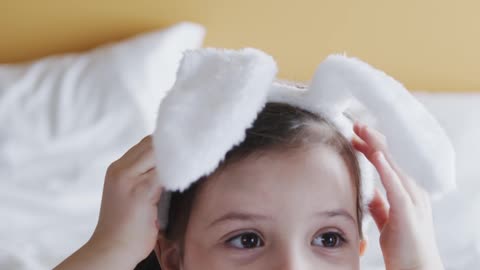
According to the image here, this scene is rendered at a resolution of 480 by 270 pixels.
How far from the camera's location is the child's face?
815 mm

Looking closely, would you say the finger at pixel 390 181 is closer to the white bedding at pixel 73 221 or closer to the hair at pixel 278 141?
the hair at pixel 278 141

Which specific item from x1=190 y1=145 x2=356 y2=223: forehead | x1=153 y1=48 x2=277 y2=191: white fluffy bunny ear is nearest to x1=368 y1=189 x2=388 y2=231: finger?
x1=190 y1=145 x2=356 y2=223: forehead

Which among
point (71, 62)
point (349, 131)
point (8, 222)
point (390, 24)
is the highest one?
point (390, 24)

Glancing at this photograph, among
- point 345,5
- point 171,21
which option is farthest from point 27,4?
point 345,5

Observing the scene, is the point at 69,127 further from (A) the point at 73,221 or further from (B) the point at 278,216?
(B) the point at 278,216

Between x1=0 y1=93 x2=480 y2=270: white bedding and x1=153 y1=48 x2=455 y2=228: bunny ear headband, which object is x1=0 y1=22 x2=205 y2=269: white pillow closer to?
x1=0 y1=93 x2=480 y2=270: white bedding

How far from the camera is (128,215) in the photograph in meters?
0.85

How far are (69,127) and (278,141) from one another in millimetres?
761

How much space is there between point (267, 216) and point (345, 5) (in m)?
1.01

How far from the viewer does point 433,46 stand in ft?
5.87

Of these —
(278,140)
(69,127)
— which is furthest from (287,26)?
(278,140)

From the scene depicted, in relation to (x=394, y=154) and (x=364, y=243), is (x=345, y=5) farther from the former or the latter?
(x=394, y=154)

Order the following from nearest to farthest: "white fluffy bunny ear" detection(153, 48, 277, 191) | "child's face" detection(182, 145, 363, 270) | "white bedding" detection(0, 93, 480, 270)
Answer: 1. "white fluffy bunny ear" detection(153, 48, 277, 191)
2. "child's face" detection(182, 145, 363, 270)
3. "white bedding" detection(0, 93, 480, 270)

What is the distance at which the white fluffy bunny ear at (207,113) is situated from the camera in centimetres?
71
